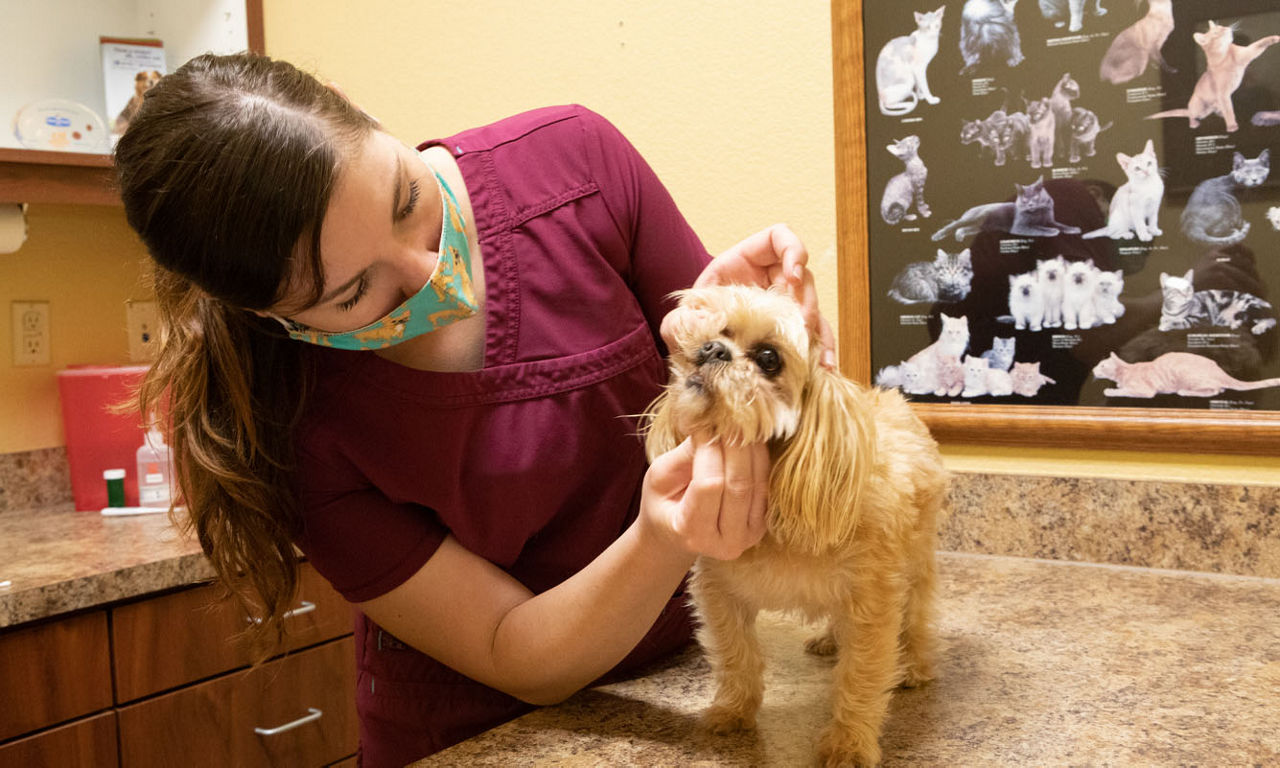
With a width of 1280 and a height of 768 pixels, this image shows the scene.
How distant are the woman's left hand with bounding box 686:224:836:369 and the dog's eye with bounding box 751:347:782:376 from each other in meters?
0.08

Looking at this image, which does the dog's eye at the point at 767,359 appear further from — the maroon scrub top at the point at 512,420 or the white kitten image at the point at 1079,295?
the white kitten image at the point at 1079,295

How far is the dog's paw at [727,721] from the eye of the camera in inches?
37.1

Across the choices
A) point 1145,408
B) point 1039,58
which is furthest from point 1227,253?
point 1039,58

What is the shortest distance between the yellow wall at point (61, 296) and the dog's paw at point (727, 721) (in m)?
1.88

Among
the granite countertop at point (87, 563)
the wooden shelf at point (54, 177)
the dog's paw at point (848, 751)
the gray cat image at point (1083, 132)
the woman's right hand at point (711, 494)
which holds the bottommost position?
the granite countertop at point (87, 563)

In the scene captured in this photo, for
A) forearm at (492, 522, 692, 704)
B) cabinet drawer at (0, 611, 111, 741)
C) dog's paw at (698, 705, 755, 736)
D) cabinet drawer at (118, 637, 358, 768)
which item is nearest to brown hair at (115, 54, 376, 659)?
forearm at (492, 522, 692, 704)

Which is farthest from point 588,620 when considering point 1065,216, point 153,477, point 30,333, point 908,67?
point 30,333

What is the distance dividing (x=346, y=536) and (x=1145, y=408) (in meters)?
1.14

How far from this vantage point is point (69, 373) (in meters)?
2.31

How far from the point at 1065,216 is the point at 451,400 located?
3.25 feet

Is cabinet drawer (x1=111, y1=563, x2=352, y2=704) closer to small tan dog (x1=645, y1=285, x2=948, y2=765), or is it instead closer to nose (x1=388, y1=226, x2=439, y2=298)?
nose (x1=388, y1=226, x2=439, y2=298)

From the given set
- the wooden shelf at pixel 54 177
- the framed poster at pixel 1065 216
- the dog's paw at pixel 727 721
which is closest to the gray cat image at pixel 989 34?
the framed poster at pixel 1065 216

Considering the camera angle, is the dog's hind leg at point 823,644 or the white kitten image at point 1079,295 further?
the white kitten image at point 1079,295

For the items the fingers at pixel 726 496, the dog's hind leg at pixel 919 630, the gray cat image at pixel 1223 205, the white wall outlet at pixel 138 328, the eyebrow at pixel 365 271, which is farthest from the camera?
the white wall outlet at pixel 138 328
